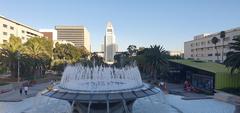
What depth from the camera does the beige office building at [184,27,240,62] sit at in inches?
3291

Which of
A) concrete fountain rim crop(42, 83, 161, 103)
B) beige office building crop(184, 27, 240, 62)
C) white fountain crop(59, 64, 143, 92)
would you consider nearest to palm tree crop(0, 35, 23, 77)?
white fountain crop(59, 64, 143, 92)

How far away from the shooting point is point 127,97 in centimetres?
2003

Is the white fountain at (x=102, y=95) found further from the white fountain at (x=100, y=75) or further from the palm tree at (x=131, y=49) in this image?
the palm tree at (x=131, y=49)

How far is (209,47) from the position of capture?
97.6 metres

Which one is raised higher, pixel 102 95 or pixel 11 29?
pixel 11 29

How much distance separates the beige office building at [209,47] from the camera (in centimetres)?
8359

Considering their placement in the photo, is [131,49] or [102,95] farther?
[131,49]

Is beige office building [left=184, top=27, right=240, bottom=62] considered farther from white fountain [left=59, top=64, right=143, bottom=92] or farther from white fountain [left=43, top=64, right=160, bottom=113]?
white fountain [left=43, top=64, right=160, bottom=113]

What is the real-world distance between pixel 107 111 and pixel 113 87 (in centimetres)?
197

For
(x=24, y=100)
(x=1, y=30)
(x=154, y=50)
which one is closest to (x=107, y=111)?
(x=24, y=100)

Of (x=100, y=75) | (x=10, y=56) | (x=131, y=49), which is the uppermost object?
(x=131, y=49)

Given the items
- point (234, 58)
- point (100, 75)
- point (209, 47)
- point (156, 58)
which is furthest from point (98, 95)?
point (209, 47)

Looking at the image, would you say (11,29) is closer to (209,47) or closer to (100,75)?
(209,47)

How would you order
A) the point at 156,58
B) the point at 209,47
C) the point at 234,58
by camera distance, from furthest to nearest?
the point at 209,47 → the point at 156,58 → the point at 234,58
